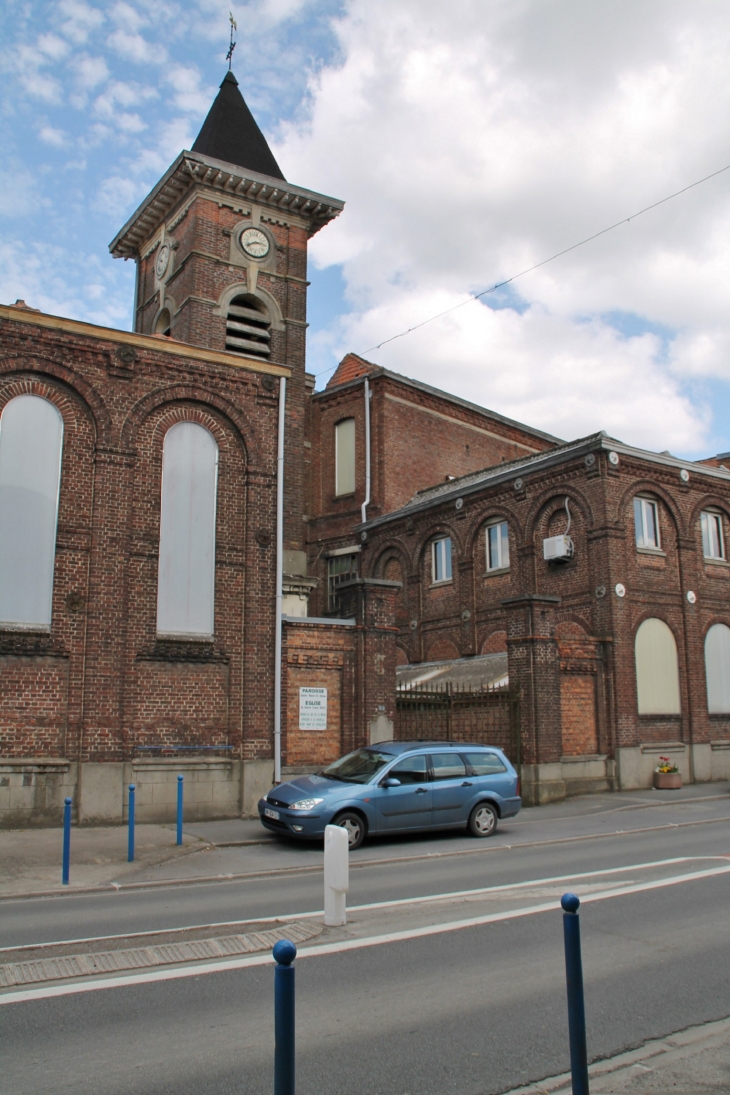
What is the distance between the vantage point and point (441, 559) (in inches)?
1143

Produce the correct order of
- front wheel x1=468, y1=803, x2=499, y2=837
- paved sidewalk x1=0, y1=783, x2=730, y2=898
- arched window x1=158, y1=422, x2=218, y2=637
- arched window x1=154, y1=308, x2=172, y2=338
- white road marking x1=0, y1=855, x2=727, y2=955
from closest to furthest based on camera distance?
white road marking x1=0, y1=855, x2=727, y2=955 < paved sidewalk x1=0, y1=783, x2=730, y2=898 < front wheel x1=468, y1=803, x2=499, y2=837 < arched window x1=158, y1=422, x2=218, y2=637 < arched window x1=154, y1=308, x2=172, y2=338

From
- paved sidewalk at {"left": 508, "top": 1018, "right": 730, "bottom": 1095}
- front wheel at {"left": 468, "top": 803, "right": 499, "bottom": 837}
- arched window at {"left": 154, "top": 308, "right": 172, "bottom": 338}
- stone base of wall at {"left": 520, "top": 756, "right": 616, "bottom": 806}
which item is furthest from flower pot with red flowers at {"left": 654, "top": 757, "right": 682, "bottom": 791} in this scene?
arched window at {"left": 154, "top": 308, "right": 172, "bottom": 338}

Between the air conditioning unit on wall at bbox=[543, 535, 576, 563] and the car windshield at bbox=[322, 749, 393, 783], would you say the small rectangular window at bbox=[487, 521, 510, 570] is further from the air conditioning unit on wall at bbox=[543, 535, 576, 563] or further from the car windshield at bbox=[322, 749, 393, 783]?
the car windshield at bbox=[322, 749, 393, 783]

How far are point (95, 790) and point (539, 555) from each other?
14422 mm

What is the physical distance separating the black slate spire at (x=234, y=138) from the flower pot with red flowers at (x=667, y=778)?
20.0 metres

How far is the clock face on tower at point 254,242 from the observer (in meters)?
26.4

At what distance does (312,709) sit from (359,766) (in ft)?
12.0

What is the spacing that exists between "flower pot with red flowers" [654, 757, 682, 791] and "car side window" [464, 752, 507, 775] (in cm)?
854

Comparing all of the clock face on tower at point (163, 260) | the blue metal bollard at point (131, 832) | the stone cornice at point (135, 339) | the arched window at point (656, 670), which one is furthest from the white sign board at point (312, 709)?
the clock face on tower at point (163, 260)

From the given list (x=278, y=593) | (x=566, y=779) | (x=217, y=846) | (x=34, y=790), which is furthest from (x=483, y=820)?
(x=34, y=790)

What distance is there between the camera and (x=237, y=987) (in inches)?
245

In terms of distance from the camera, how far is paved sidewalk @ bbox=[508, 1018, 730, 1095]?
4617 mm

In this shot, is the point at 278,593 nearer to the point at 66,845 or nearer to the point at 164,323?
the point at 66,845

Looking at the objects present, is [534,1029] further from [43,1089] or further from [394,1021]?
[43,1089]
